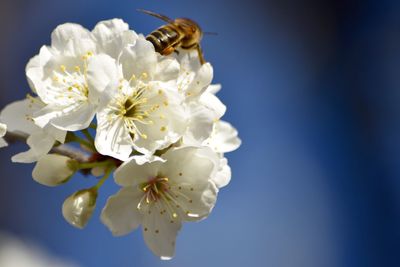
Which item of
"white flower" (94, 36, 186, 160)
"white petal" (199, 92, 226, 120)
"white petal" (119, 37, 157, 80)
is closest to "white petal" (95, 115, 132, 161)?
"white flower" (94, 36, 186, 160)

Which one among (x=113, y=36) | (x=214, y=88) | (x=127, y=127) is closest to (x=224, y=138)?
(x=214, y=88)

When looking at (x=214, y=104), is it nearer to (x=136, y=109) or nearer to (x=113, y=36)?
(x=136, y=109)

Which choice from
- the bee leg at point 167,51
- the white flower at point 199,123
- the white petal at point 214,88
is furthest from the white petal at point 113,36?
the white petal at point 214,88

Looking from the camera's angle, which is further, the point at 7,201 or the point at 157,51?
the point at 7,201

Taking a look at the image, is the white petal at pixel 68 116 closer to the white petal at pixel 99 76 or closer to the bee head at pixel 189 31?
the white petal at pixel 99 76

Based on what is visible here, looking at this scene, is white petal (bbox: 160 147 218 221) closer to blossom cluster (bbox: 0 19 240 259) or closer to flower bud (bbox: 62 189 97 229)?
blossom cluster (bbox: 0 19 240 259)

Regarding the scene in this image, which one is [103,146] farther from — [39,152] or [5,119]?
[5,119]

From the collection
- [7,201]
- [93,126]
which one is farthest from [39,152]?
[7,201]
